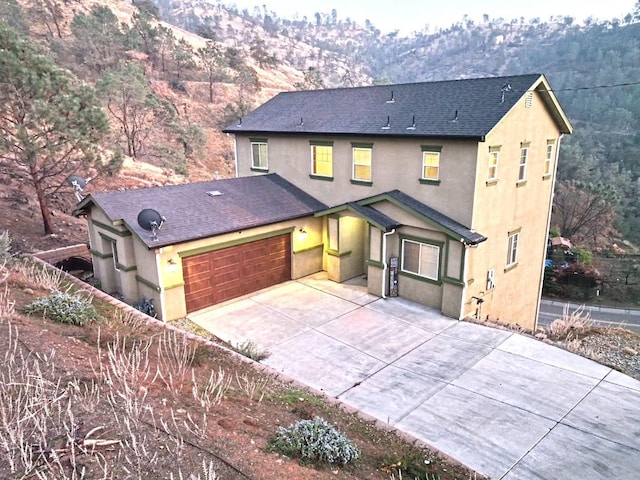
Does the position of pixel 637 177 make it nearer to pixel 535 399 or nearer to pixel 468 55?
pixel 535 399

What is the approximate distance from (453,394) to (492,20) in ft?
Result: 573

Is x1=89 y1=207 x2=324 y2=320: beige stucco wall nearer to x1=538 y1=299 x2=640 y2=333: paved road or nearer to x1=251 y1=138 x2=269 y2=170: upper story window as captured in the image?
x1=251 y1=138 x2=269 y2=170: upper story window

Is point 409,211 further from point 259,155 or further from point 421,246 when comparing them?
Result: point 259,155

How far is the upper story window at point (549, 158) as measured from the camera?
15494mm

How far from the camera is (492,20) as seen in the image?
154m

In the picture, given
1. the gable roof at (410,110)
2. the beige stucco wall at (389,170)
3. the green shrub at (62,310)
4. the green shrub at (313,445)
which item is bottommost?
the green shrub at (313,445)

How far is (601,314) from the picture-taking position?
2692 cm

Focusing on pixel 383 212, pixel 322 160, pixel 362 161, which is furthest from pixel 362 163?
pixel 383 212

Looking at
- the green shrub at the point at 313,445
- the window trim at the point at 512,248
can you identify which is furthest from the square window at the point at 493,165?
the green shrub at the point at 313,445

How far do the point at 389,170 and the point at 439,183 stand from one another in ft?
6.25

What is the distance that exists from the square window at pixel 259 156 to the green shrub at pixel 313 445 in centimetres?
1422

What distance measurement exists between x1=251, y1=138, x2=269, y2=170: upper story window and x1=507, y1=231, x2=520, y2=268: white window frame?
9983 mm

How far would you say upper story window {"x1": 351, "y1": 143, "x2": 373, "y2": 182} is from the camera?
14992 mm

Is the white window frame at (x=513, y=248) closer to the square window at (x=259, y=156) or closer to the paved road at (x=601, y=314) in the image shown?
the square window at (x=259, y=156)
